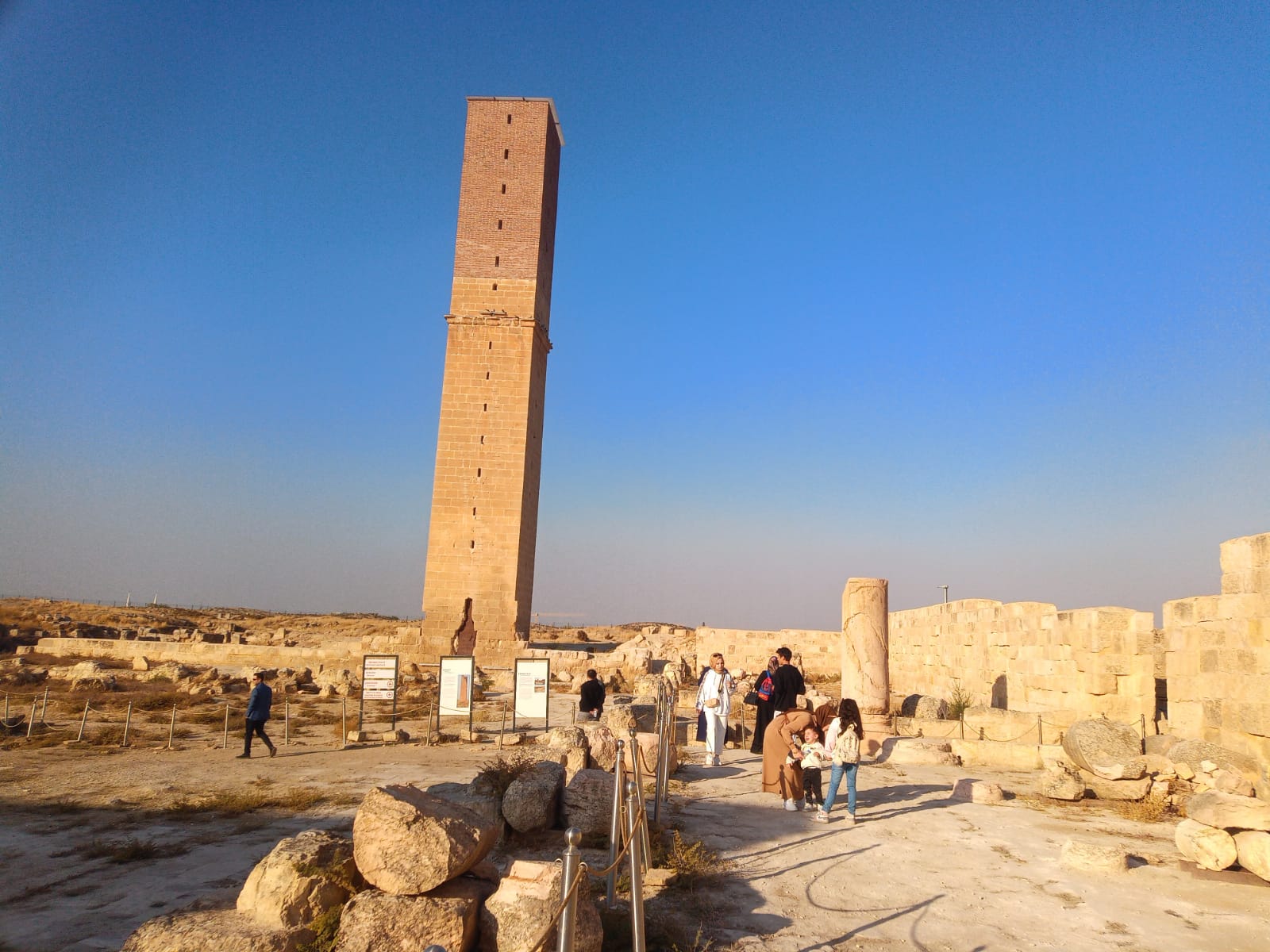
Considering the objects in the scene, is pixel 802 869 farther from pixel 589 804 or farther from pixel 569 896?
pixel 569 896

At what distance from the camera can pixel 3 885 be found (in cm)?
554

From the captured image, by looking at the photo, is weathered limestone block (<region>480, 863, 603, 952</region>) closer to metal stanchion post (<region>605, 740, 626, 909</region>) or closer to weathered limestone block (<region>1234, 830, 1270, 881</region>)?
metal stanchion post (<region>605, 740, 626, 909</region>)

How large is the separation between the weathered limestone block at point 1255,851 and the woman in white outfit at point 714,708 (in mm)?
5813

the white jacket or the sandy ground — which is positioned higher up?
the white jacket

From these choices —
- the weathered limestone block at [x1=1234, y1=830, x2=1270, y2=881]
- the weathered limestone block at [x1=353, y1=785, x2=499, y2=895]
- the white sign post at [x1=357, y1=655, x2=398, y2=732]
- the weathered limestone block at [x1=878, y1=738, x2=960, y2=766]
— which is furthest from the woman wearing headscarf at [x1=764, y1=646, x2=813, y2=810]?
the white sign post at [x1=357, y1=655, x2=398, y2=732]

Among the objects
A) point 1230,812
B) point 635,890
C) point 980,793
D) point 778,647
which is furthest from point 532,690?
point 778,647

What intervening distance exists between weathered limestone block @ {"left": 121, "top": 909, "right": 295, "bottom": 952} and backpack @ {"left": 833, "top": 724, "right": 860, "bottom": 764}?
207 inches

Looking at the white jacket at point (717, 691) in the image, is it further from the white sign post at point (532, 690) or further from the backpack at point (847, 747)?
the backpack at point (847, 747)

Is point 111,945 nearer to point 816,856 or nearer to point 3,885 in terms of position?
point 3,885

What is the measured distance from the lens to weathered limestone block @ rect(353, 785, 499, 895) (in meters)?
4.18

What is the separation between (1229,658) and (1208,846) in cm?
337

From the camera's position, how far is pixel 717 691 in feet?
34.9

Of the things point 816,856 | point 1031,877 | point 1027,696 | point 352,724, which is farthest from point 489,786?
point 1027,696

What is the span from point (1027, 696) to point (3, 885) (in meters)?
13.1
